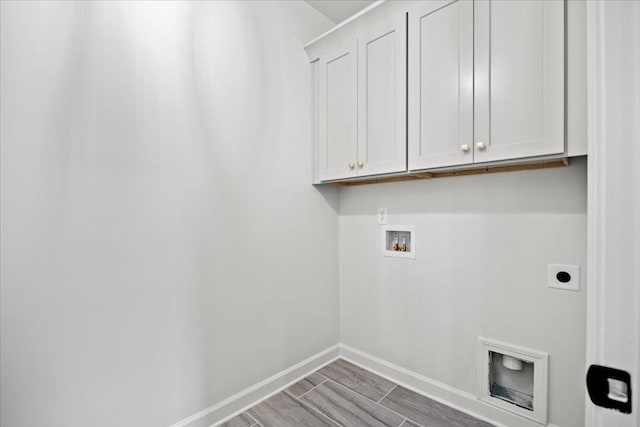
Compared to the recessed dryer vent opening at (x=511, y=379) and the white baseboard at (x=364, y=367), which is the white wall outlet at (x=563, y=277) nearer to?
the recessed dryer vent opening at (x=511, y=379)

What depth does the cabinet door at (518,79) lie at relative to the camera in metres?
1.23

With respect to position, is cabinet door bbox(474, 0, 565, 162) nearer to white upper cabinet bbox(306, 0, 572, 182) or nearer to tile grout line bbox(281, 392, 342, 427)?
white upper cabinet bbox(306, 0, 572, 182)

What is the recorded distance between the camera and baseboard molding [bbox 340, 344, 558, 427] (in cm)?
162

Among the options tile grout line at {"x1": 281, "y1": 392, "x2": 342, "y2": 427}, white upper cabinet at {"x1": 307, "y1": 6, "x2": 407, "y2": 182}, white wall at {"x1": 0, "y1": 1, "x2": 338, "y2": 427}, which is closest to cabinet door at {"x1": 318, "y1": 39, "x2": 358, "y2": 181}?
white upper cabinet at {"x1": 307, "y1": 6, "x2": 407, "y2": 182}

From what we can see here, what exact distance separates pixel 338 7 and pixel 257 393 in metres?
2.76

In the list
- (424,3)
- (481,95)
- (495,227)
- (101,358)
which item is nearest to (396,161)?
(481,95)

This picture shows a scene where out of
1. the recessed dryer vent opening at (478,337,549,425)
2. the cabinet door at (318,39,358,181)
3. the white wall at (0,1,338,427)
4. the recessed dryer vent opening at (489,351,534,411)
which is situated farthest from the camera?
the cabinet door at (318,39,358,181)

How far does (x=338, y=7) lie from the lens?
221cm

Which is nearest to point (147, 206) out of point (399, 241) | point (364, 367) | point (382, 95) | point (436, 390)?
point (382, 95)

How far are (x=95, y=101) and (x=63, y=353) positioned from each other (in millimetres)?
1071

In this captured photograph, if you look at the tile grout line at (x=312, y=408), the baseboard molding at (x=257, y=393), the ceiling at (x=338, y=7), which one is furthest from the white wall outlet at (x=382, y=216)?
the ceiling at (x=338, y=7)

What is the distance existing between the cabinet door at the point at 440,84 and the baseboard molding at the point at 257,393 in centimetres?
159

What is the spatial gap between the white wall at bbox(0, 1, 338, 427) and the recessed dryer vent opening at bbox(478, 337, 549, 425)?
3.86 feet

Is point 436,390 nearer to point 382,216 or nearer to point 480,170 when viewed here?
point 382,216
